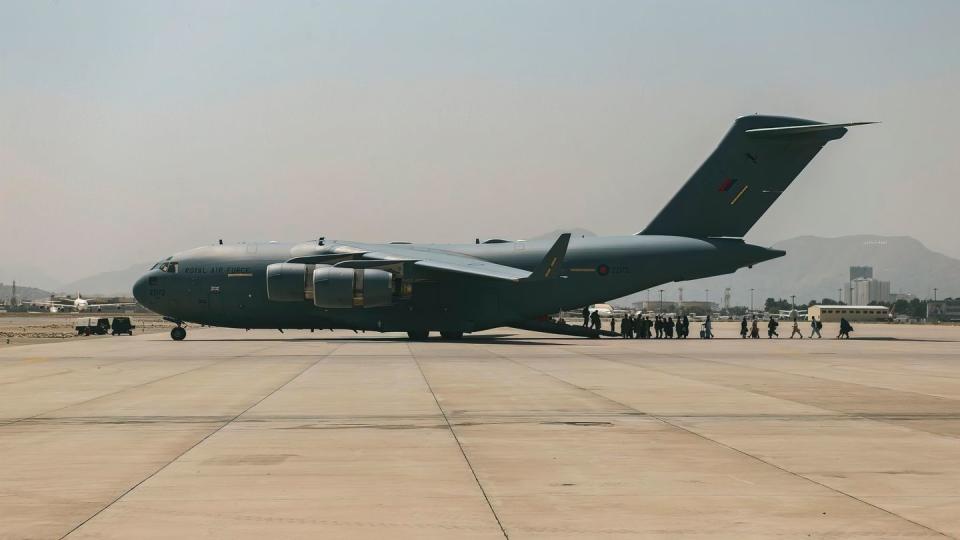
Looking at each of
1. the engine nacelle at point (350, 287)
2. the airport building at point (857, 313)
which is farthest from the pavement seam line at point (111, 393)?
the airport building at point (857, 313)

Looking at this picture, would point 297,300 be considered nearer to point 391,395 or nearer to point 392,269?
point 392,269

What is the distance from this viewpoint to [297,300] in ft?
130

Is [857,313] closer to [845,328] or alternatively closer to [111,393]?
[845,328]

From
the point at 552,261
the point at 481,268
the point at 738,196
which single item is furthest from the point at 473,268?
the point at 738,196

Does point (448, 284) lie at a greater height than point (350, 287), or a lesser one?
greater

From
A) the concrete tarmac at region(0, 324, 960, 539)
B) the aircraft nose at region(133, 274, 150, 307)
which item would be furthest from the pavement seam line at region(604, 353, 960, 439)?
the aircraft nose at region(133, 274, 150, 307)

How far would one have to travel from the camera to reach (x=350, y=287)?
3819cm

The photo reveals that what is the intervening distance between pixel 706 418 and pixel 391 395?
19.2 ft

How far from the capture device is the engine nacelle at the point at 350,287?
38.2 meters

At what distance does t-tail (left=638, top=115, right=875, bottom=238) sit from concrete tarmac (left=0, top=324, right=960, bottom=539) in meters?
21.2

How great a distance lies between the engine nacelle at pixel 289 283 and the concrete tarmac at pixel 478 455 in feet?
55.1

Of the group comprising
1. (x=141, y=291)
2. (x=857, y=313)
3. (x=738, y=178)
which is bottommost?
(x=857, y=313)

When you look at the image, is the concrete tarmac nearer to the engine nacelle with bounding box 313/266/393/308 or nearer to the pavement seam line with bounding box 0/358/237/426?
the pavement seam line with bounding box 0/358/237/426

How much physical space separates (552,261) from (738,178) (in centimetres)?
1087
